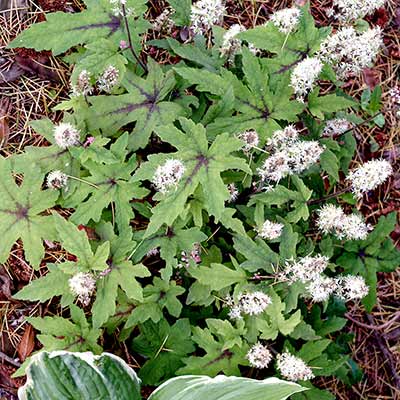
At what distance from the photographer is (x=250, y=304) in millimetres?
2385

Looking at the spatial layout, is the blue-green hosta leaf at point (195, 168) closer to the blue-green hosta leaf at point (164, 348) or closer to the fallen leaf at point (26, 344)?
the blue-green hosta leaf at point (164, 348)

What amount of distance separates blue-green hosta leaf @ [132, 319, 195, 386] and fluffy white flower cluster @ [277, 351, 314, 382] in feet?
1.44

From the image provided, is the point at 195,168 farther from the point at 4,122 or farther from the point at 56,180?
the point at 4,122

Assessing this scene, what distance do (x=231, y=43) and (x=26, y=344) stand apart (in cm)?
171

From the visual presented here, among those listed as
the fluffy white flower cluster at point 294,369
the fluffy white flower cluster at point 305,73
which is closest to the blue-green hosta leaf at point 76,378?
the fluffy white flower cluster at point 294,369


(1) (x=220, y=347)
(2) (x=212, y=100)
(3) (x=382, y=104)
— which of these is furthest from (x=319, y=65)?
(1) (x=220, y=347)

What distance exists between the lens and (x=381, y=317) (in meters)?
3.04

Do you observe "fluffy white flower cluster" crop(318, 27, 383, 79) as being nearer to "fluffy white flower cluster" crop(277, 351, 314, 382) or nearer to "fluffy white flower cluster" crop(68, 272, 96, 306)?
"fluffy white flower cluster" crop(277, 351, 314, 382)

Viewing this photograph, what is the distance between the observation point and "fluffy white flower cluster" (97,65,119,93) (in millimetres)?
2543

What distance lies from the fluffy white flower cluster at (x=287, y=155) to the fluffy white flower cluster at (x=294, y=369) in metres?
0.75

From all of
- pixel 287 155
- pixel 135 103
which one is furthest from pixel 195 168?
pixel 135 103

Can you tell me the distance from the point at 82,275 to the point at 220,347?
68 cm

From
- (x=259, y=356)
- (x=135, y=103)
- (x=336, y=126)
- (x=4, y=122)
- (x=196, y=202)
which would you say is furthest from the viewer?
(x=4, y=122)

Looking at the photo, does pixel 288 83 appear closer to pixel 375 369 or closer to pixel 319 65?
pixel 319 65
